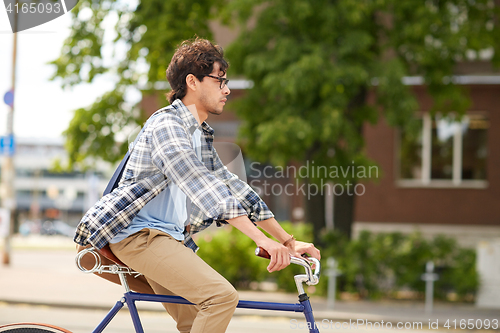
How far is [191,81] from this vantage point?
2355 millimetres

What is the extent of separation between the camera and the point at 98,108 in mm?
10812

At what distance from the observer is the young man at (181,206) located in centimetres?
211

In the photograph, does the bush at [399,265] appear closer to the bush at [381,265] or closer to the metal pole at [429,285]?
the bush at [381,265]

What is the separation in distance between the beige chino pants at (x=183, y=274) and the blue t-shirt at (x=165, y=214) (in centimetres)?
3

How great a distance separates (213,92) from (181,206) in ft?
1.65

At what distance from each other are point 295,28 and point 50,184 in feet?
280

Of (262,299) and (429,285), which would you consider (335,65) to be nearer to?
(429,285)

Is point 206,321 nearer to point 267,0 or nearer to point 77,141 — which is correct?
point 267,0

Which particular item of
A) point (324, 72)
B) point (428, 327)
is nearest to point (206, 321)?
point (428, 327)

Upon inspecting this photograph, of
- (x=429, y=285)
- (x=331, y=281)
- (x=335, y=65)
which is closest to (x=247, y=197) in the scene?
(x=335, y=65)

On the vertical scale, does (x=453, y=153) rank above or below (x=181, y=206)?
above

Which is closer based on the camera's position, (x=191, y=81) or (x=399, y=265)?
(x=191, y=81)

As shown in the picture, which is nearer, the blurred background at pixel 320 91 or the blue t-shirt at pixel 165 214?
the blue t-shirt at pixel 165 214

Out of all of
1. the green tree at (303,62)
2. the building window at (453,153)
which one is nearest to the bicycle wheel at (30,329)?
the green tree at (303,62)
